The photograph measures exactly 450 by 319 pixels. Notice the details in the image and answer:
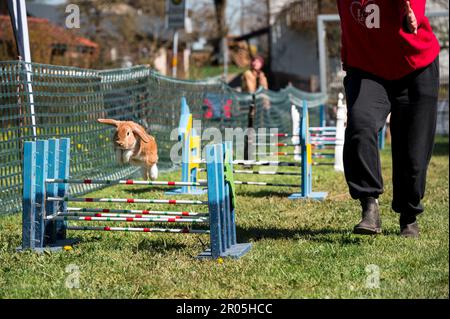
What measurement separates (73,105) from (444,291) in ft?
21.3

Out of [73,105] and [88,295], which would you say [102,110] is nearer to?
[73,105]

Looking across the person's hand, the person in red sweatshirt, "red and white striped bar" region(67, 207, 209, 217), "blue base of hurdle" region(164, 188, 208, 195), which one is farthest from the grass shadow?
"blue base of hurdle" region(164, 188, 208, 195)

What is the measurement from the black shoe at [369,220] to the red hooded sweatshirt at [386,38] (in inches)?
35.4

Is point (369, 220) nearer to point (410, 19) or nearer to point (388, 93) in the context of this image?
point (388, 93)

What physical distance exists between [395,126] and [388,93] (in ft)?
0.81

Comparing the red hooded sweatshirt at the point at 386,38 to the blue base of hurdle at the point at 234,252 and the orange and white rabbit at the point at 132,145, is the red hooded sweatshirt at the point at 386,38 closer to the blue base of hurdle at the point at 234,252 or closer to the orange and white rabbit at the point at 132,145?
the blue base of hurdle at the point at 234,252

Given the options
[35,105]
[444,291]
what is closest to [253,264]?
[444,291]

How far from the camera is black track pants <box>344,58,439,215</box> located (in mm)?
5453

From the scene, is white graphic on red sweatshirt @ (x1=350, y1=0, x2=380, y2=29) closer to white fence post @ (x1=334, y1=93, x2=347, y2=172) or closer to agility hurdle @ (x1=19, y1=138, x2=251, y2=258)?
agility hurdle @ (x1=19, y1=138, x2=251, y2=258)

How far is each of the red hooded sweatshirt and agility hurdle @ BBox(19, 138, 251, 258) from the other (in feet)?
3.92

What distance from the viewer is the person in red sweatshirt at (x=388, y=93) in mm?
5438

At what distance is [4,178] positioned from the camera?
7746 millimetres

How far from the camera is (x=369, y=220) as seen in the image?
5621 millimetres

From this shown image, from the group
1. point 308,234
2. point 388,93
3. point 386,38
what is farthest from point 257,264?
point 386,38
